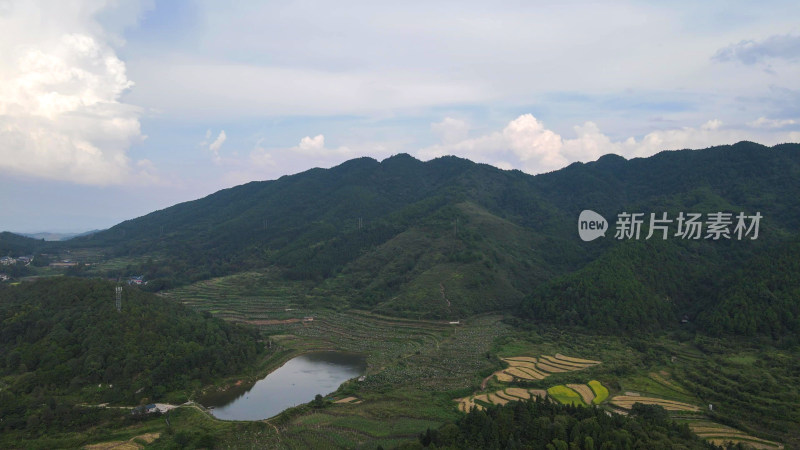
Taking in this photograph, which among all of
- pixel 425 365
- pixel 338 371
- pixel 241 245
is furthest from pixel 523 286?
pixel 241 245

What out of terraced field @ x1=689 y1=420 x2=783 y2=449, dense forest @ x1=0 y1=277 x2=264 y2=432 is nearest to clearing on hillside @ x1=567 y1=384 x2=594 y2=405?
terraced field @ x1=689 y1=420 x2=783 y2=449

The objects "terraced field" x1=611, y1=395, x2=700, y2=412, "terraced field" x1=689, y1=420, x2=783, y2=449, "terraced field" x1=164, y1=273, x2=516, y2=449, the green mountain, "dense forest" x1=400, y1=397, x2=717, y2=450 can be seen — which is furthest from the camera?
the green mountain

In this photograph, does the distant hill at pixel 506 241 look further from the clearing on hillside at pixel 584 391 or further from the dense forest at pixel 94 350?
the dense forest at pixel 94 350

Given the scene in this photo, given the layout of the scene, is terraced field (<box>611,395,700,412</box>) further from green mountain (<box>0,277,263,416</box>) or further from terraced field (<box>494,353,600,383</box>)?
green mountain (<box>0,277,263,416</box>)

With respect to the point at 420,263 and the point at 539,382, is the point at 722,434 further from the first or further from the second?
the point at 420,263

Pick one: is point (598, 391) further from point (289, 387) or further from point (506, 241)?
point (506, 241)

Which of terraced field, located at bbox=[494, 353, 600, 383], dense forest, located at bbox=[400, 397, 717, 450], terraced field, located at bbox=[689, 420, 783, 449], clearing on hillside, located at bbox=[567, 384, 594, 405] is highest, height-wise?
dense forest, located at bbox=[400, 397, 717, 450]
